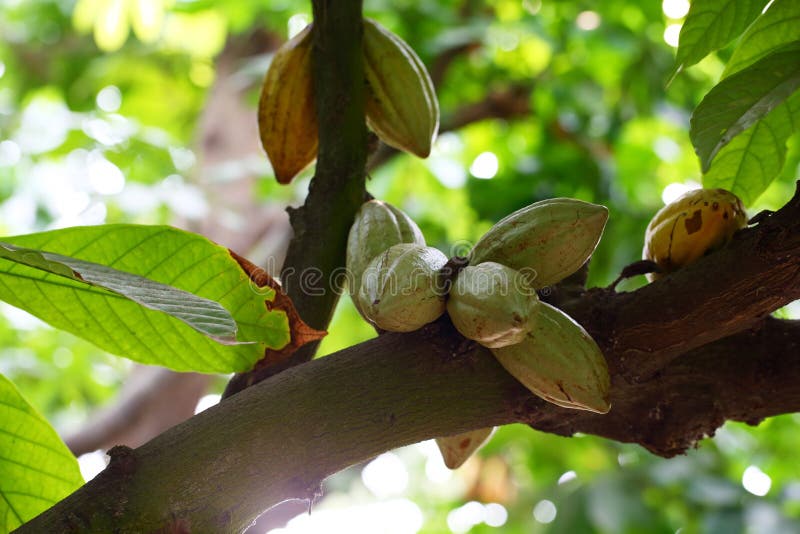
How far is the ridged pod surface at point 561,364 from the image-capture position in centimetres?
102

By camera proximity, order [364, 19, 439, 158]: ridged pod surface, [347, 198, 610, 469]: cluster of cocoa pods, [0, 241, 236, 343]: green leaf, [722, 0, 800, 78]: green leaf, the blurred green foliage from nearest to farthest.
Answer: [0, 241, 236, 343]: green leaf
[347, 198, 610, 469]: cluster of cocoa pods
[722, 0, 800, 78]: green leaf
[364, 19, 439, 158]: ridged pod surface
the blurred green foliage

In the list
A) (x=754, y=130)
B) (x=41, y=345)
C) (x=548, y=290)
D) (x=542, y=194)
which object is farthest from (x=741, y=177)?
(x=41, y=345)

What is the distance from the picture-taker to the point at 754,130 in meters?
1.35

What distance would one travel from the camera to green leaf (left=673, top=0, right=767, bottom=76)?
1.22 metres

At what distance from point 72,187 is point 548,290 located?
2.58 m

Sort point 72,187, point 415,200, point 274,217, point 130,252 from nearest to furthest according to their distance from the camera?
point 130,252 < point 72,187 < point 415,200 < point 274,217

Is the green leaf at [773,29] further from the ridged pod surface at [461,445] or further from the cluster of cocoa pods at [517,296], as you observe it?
the ridged pod surface at [461,445]

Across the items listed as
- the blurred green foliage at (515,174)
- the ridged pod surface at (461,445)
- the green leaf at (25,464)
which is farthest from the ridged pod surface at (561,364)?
the blurred green foliage at (515,174)

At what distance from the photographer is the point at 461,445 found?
50.0 inches

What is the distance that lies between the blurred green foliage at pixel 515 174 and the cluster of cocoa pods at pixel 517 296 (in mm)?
1706

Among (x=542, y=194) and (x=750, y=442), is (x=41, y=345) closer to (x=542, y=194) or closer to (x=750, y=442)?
(x=542, y=194)

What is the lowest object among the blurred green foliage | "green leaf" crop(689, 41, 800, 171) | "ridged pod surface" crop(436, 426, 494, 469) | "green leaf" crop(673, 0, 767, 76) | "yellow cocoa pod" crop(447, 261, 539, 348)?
the blurred green foliage

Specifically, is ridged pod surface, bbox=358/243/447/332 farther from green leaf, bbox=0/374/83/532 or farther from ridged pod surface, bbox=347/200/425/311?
green leaf, bbox=0/374/83/532

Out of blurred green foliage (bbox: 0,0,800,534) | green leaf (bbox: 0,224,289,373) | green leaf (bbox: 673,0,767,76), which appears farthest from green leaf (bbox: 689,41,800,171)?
blurred green foliage (bbox: 0,0,800,534)
